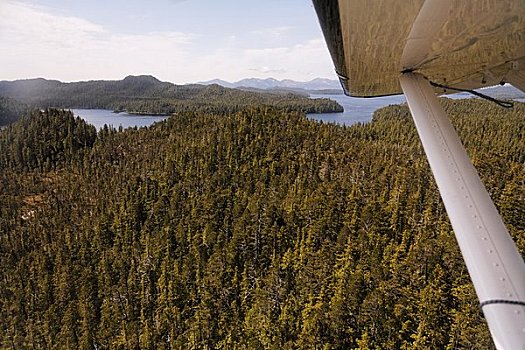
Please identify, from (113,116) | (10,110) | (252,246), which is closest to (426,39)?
(252,246)

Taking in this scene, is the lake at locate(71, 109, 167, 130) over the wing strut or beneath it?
beneath

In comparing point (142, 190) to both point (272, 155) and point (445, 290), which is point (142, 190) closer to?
point (272, 155)

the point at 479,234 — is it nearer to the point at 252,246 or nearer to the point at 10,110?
the point at 252,246

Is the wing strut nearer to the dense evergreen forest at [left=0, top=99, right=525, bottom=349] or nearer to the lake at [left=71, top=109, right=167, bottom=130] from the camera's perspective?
the dense evergreen forest at [left=0, top=99, right=525, bottom=349]

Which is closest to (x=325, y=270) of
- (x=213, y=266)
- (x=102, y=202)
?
(x=213, y=266)

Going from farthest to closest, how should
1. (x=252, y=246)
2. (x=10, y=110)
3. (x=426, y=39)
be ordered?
(x=10, y=110) → (x=252, y=246) → (x=426, y=39)

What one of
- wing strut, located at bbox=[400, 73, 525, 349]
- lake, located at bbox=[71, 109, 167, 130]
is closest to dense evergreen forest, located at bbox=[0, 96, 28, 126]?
lake, located at bbox=[71, 109, 167, 130]
